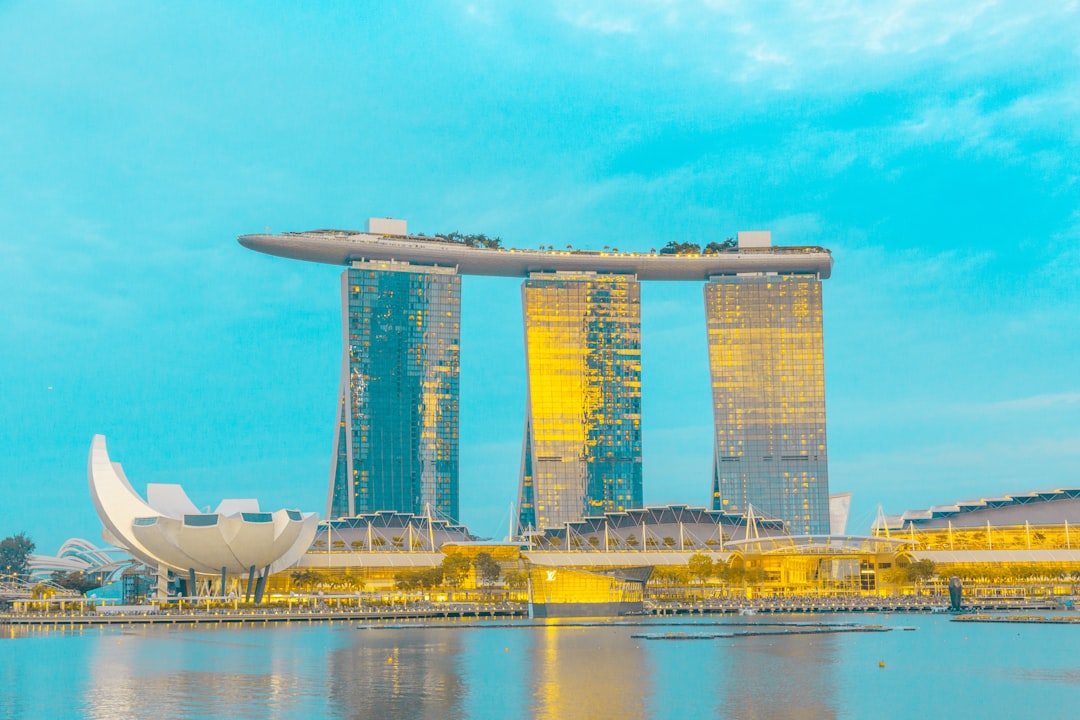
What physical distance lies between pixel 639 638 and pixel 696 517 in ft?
324

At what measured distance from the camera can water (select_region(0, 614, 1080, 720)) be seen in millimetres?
50062

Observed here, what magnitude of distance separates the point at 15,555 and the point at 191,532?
250 ft

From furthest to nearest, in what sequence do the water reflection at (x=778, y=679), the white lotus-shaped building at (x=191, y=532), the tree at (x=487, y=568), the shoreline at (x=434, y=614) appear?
the tree at (x=487, y=568) < the white lotus-shaped building at (x=191, y=532) < the shoreline at (x=434, y=614) < the water reflection at (x=778, y=679)

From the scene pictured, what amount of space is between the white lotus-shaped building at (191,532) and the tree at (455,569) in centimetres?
1932

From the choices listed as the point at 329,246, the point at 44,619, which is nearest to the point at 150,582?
the point at 44,619

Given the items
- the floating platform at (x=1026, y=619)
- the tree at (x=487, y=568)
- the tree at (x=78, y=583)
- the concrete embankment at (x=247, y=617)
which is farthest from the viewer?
the tree at (x=78, y=583)

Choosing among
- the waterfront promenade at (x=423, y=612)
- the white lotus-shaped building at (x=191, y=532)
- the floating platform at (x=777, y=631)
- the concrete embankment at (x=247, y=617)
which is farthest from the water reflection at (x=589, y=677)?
the white lotus-shaped building at (x=191, y=532)

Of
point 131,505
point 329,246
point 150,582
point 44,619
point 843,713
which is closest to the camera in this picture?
point 843,713

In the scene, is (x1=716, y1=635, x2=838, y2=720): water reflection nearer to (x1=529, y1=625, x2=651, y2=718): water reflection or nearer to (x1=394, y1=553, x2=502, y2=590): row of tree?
(x1=529, y1=625, x2=651, y2=718): water reflection

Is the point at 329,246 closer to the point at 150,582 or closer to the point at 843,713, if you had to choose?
the point at 150,582

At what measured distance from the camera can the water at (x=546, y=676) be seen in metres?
50.1

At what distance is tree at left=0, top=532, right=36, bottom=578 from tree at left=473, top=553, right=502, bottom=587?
71.0 m

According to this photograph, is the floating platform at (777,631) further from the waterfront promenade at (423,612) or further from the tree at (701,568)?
the tree at (701,568)

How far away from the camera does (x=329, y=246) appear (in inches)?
7864
